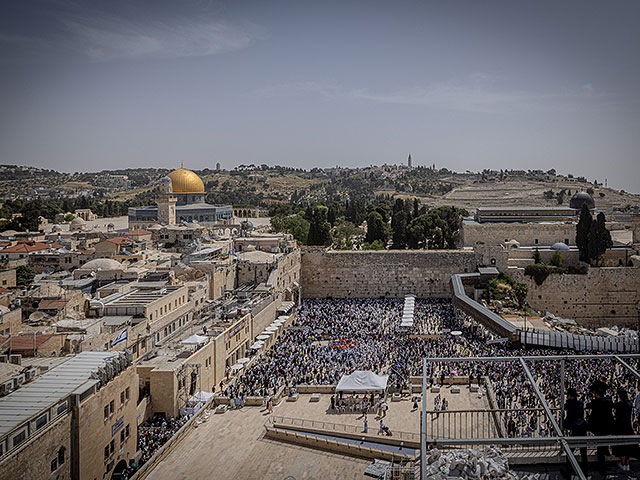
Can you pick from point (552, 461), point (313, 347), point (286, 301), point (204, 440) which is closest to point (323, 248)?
point (286, 301)

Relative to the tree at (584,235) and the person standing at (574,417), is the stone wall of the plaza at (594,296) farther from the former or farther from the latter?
the person standing at (574,417)

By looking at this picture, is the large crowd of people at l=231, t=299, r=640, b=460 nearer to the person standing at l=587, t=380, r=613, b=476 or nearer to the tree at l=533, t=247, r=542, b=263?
the person standing at l=587, t=380, r=613, b=476

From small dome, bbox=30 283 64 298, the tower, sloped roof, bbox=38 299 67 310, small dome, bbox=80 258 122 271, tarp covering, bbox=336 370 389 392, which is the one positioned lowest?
tarp covering, bbox=336 370 389 392

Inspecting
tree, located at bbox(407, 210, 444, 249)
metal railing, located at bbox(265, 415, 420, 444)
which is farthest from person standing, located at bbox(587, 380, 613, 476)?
tree, located at bbox(407, 210, 444, 249)

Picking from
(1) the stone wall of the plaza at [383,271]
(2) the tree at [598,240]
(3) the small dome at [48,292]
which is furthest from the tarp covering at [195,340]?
(2) the tree at [598,240]

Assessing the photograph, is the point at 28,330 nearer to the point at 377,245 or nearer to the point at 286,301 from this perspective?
the point at 286,301

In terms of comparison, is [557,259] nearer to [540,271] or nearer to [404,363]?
[540,271]

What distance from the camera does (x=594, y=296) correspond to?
Result: 3106 cm

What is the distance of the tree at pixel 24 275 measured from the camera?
97.0 ft

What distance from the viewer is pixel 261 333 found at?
24453 millimetres

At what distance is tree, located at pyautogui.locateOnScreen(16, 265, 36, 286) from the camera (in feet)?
97.0

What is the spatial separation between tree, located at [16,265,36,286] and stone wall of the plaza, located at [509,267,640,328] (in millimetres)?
27733

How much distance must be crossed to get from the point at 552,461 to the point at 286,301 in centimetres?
2490

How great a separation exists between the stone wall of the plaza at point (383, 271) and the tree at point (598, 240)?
577 cm
